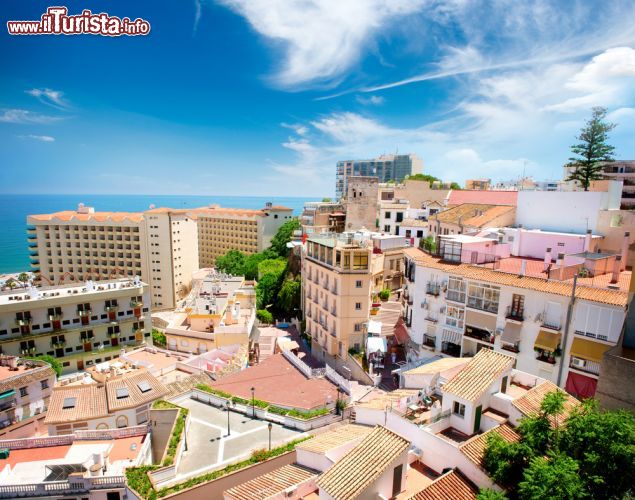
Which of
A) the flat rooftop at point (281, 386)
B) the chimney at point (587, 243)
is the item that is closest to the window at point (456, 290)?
the chimney at point (587, 243)

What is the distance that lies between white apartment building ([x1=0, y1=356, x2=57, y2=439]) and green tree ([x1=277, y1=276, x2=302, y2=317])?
94.5 ft

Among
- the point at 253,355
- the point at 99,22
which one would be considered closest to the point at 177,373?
the point at 253,355

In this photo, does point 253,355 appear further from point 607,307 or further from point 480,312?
point 607,307

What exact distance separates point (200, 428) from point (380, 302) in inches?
1034

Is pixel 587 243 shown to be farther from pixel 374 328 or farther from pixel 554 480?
pixel 554 480

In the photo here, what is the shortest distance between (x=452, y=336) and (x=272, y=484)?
17.7 meters

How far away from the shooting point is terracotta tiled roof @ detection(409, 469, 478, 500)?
12635mm

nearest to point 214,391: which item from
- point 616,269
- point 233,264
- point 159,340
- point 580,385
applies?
point 580,385

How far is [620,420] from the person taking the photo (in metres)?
10.7

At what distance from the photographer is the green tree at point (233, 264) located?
267 ft

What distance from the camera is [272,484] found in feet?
49.1

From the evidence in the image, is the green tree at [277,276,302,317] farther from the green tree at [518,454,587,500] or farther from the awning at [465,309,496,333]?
the green tree at [518,454,587,500]

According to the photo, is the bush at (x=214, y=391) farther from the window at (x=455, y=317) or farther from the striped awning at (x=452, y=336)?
the window at (x=455, y=317)

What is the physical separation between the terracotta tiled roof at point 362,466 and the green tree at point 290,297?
4002 centimetres
